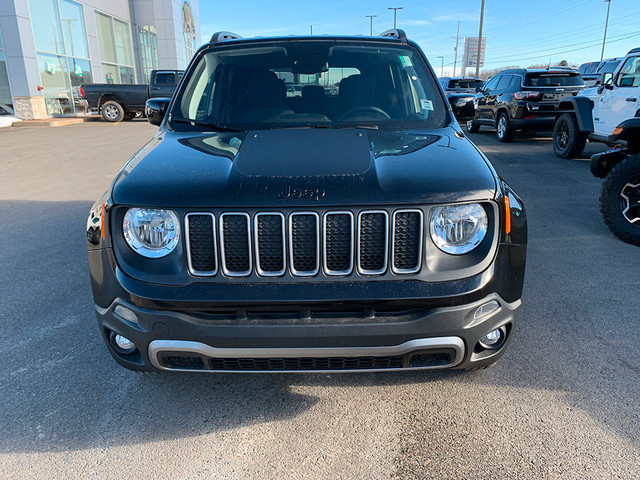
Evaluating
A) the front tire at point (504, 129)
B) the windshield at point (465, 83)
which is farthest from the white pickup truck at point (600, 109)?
the windshield at point (465, 83)

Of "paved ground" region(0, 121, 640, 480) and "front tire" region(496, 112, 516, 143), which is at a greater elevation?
"front tire" region(496, 112, 516, 143)

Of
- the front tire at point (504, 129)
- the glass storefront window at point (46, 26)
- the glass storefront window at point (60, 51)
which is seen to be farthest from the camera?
the glass storefront window at point (60, 51)

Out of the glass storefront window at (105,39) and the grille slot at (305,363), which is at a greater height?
the glass storefront window at (105,39)

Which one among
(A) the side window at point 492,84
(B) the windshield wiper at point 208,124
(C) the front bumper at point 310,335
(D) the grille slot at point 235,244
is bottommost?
(C) the front bumper at point 310,335

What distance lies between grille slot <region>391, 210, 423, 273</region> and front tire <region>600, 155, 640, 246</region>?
3.88 m

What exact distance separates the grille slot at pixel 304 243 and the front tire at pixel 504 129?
11895 mm

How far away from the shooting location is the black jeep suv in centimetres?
204

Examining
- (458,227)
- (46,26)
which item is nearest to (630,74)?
(458,227)

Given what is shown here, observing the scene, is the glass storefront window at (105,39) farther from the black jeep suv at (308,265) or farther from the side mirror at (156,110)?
the black jeep suv at (308,265)

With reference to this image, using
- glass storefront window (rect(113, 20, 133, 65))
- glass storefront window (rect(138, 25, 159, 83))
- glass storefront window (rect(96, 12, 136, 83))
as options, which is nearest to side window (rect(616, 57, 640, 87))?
glass storefront window (rect(96, 12, 136, 83))

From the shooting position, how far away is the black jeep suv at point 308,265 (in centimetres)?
204

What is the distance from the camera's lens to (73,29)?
73.0 feet

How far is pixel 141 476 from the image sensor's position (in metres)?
2.13

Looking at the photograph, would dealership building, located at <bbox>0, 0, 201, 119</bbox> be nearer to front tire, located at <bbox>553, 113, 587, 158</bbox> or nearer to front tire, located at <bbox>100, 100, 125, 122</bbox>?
front tire, located at <bbox>100, 100, 125, 122</bbox>
